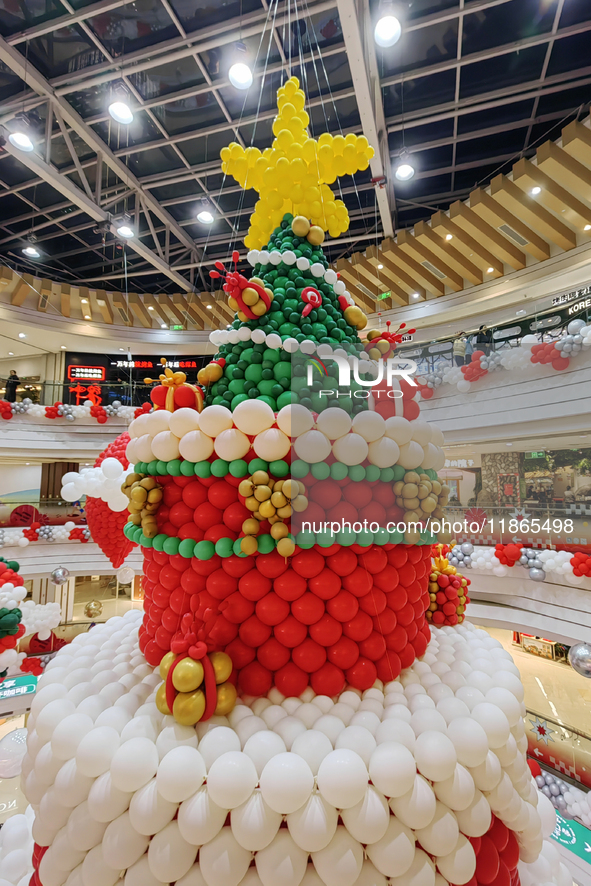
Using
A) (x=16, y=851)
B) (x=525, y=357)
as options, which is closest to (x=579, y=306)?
(x=525, y=357)

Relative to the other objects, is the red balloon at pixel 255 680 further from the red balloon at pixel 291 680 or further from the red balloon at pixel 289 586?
the red balloon at pixel 289 586

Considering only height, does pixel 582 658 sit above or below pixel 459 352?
below

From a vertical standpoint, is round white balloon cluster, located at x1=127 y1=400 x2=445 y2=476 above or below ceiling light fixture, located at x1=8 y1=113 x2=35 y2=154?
below

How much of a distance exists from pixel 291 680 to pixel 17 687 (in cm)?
859

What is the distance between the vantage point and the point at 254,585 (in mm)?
1744

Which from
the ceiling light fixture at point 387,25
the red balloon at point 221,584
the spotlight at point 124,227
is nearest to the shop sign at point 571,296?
the ceiling light fixture at point 387,25

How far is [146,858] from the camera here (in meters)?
1.29

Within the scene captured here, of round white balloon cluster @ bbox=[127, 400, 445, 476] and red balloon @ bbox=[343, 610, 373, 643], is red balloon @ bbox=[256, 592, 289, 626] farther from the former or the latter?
round white balloon cluster @ bbox=[127, 400, 445, 476]

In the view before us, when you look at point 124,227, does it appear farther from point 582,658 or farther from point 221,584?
point 582,658

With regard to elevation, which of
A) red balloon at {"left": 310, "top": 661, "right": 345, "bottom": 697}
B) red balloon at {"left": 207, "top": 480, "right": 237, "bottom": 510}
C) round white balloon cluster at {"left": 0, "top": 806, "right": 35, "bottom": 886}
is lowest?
round white balloon cluster at {"left": 0, "top": 806, "right": 35, "bottom": 886}

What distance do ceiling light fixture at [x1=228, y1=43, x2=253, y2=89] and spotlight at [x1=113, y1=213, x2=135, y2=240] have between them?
3.38 meters

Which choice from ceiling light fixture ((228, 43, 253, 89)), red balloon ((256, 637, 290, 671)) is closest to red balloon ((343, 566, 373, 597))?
red balloon ((256, 637, 290, 671))

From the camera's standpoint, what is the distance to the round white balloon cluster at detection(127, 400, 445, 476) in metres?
1.66

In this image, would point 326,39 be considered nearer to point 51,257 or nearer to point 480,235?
point 480,235
